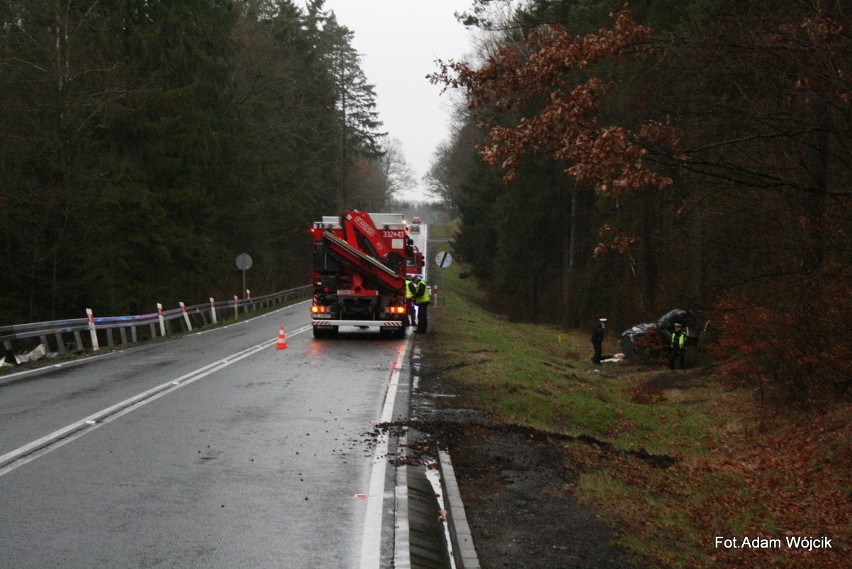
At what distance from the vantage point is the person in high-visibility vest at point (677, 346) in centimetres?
2552

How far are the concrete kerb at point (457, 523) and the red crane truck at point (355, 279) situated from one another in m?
15.9

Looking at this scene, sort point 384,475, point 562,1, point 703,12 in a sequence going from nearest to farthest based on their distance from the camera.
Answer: point 384,475
point 703,12
point 562,1

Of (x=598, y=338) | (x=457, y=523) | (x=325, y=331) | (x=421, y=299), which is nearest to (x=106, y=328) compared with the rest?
(x=325, y=331)

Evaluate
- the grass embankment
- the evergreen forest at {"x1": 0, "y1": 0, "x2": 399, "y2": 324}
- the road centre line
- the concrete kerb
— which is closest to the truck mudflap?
the grass embankment

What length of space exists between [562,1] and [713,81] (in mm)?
19888

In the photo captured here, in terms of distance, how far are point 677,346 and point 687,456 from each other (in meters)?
12.8

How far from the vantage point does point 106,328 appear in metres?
27.2

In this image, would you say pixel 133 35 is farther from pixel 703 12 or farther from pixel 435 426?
pixel 435 426

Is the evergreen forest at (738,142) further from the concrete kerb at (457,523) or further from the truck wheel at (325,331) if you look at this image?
the truck wheel at (325,331)

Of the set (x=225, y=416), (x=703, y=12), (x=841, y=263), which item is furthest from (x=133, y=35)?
(x=841, y=263)

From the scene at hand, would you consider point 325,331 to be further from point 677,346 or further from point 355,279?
point 677,346

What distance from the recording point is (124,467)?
31.1ft

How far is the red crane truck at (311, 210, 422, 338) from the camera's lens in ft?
83.5

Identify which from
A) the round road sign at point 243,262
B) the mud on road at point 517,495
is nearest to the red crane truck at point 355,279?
the mud on road at point 517,495
